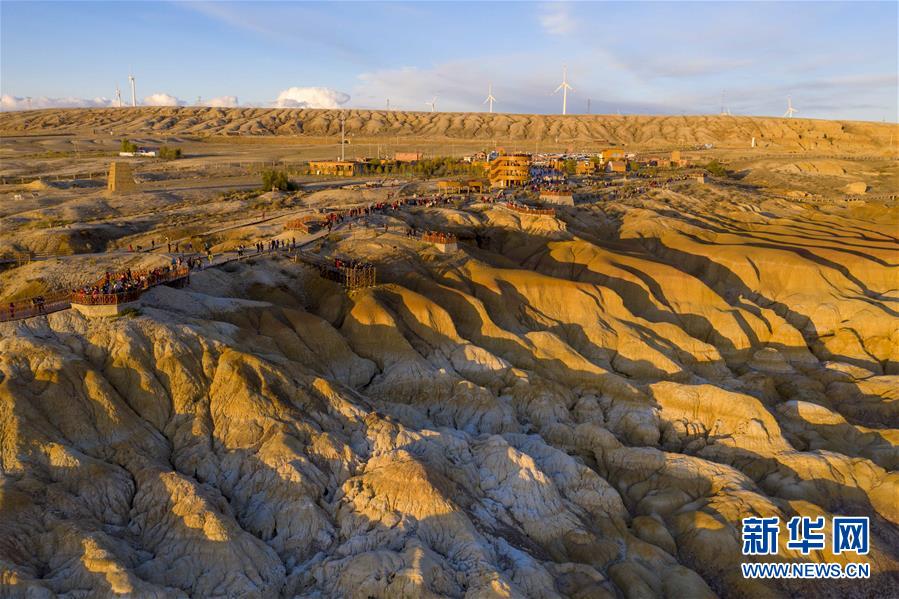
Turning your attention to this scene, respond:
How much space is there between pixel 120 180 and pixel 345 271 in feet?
184

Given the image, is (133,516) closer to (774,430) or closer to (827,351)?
(774,430)

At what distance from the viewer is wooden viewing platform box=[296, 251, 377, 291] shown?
45000 mm

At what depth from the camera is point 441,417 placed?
120 ft

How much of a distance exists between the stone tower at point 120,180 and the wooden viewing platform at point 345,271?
50030mm

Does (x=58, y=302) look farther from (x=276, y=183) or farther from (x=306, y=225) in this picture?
(x=276, y=183)

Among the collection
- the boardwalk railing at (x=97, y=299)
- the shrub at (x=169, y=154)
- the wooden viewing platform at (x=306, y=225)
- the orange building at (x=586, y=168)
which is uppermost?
the shrub at (x=169, y=154)

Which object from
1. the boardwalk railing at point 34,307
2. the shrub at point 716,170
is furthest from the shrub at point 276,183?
the shrub at point 716,170

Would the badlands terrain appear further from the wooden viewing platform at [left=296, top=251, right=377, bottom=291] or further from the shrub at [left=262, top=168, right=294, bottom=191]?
the shrub at [left=262, top=168, right=294, bottom=191]

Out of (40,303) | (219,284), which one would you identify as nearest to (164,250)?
(219,284)

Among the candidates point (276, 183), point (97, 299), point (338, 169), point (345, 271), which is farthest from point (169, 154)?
point (97, 299)

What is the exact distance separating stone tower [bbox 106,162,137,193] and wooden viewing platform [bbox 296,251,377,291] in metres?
50.0

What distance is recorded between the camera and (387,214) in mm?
66188

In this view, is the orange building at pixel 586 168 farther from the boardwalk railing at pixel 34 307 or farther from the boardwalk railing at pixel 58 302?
the boardwalk railing at pixel 34 307

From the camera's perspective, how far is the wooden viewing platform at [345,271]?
45000mm
